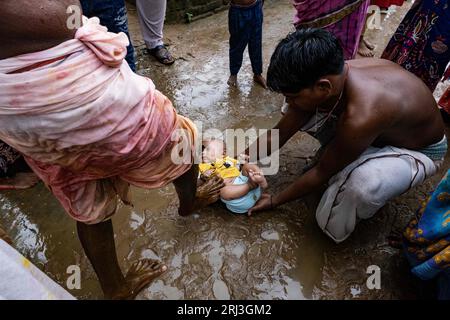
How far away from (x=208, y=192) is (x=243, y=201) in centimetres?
24

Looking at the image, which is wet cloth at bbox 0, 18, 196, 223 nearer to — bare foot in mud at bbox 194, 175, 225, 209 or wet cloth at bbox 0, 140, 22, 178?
bare foot in mud at bbox 194, 175, 225, 209

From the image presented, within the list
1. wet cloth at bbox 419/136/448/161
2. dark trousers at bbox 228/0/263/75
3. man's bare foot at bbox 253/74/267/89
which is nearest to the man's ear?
wet cloth at bbox 419/136/448/161

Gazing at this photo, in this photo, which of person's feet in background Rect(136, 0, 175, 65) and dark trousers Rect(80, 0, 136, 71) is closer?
dark trousers Rect(80, 0, 136, 71)

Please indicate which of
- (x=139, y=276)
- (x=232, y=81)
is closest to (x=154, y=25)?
(x=232, y=81)

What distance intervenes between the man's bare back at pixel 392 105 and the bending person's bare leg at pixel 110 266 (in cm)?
130

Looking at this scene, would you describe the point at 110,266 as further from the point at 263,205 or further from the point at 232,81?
the point at 232,81

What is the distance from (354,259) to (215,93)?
197cm

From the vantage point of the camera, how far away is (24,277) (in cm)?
91

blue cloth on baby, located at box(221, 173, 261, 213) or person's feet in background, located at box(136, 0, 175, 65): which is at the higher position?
person's feet in background, located at box(136, 0, 175, 65)

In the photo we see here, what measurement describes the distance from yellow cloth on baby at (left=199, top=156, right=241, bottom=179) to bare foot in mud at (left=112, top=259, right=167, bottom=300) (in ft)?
2.32

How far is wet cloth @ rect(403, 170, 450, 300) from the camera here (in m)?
1.64

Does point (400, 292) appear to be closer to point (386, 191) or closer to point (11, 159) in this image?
point (386, 191)
